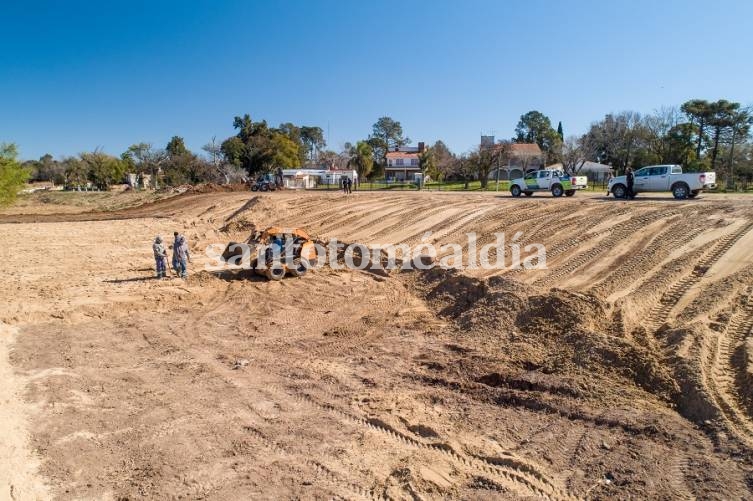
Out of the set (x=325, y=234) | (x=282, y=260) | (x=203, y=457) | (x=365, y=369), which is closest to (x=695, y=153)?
(x=325, y=234)

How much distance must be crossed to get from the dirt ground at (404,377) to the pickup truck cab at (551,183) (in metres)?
9.76

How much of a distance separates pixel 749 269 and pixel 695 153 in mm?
46555

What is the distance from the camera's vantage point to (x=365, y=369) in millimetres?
8578

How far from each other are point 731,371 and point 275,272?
11469 mm

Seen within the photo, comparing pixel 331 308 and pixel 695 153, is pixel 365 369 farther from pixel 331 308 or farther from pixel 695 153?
pixel 695 153

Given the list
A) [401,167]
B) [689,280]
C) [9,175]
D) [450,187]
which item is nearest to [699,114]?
[450,187]

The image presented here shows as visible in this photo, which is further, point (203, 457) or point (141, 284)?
point (141, 284)

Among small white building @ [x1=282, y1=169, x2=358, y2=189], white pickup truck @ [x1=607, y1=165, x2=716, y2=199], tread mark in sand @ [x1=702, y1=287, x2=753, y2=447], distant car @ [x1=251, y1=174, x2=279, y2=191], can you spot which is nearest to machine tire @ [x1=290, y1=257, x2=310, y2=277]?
tread mark in sand @ [x1=702, y1=287, x2=753, y2=447]

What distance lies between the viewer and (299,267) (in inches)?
599

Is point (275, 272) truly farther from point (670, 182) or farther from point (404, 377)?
point (670, 182)

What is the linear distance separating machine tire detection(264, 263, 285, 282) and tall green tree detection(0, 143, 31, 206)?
2636cm

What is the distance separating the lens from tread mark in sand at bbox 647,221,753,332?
31.0ft

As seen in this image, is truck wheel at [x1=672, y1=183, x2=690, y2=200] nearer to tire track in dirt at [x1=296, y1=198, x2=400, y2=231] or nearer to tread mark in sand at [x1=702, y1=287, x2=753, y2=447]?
tread mark in sand at [x1=702, y1=287, x2=753, y2=447]

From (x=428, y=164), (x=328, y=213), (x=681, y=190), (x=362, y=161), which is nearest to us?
(x=681, y=190)
